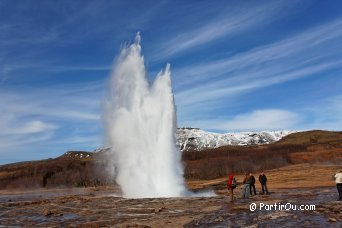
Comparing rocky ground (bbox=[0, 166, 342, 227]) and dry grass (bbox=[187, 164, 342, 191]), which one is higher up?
dry grass (bbox=[187, 164, 342, 191])

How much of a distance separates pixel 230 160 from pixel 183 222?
8040 centimetres

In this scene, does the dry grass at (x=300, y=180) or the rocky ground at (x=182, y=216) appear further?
the dry grass at (x=300, y=180)

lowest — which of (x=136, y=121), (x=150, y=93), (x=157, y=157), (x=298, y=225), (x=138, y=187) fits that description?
(x=298, y=225)

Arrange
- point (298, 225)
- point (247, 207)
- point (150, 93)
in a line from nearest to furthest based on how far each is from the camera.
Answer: point (298, 225) → point (247, 207) → point (150, 93)

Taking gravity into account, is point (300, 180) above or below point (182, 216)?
above

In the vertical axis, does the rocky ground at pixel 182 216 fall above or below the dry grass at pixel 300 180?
below

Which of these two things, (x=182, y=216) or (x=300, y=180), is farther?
(x=300, y=180)

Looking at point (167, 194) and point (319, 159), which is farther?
point (319, 159)

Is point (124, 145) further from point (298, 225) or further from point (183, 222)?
point (298, 225)

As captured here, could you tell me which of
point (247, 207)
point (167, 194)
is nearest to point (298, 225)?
point (247, 207)

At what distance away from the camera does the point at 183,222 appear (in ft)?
64.9

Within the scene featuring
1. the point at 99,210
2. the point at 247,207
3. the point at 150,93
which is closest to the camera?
the point at 247,207

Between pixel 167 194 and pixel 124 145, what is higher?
pixel 124 145

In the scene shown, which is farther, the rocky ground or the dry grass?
the dry grass
